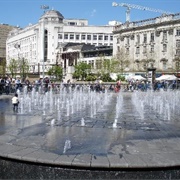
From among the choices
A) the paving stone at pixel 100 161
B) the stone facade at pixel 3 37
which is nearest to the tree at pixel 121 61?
the paving stone at pixel 100 161

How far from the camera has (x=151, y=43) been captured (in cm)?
6619

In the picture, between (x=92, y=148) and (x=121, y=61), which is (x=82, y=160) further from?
(x=121, y=61)

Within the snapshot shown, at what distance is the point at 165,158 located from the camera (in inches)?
231

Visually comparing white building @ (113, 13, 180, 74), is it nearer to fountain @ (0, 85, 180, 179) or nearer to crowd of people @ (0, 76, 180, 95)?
crowd of people @ (0, 76, 180, 95)

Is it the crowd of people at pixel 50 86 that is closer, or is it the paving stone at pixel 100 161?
the paving stone at pixel 100 161

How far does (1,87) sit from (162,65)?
Result: 43122 mm

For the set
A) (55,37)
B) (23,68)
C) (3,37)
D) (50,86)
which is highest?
(3,37)

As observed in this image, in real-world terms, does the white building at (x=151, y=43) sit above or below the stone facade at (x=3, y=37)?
below

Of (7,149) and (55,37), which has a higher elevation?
(55,37)

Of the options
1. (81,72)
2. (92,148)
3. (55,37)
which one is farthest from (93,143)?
(55,37)

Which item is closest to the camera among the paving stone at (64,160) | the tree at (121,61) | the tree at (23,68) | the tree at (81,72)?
the paving stone at (64,160)

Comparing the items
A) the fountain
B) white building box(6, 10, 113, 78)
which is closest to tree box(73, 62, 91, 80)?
white building box(6, 10, 113, 78)

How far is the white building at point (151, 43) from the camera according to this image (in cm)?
6125

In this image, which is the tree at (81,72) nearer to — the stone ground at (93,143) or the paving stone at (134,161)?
the stone ground at (93,143)
